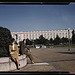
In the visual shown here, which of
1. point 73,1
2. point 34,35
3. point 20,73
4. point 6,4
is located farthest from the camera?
point 34,35

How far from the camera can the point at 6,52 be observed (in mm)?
7098

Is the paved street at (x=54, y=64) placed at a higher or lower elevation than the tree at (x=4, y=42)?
lower

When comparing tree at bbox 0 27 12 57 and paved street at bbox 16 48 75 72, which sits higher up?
tree at bbox 0 27 12 57

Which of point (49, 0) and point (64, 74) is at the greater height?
point (49, 0)

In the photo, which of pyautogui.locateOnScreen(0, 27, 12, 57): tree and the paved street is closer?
the paved street

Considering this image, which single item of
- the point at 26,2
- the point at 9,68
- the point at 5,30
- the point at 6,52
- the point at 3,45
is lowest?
the point at 9,68

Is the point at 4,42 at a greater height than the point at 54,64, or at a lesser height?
greater

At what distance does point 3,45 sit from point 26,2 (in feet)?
13.9

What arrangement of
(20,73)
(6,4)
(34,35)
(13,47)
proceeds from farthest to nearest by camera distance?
(34,35) → (13,47) → (20,73) → (6,4)

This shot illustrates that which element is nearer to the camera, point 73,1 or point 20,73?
point 73,1

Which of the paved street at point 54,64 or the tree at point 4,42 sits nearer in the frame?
the paved street at point 54,64

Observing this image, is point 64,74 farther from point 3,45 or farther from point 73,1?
point 3,45

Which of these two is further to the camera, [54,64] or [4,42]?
[54,64]

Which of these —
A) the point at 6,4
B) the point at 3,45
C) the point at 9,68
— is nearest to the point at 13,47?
the point at 9,68
